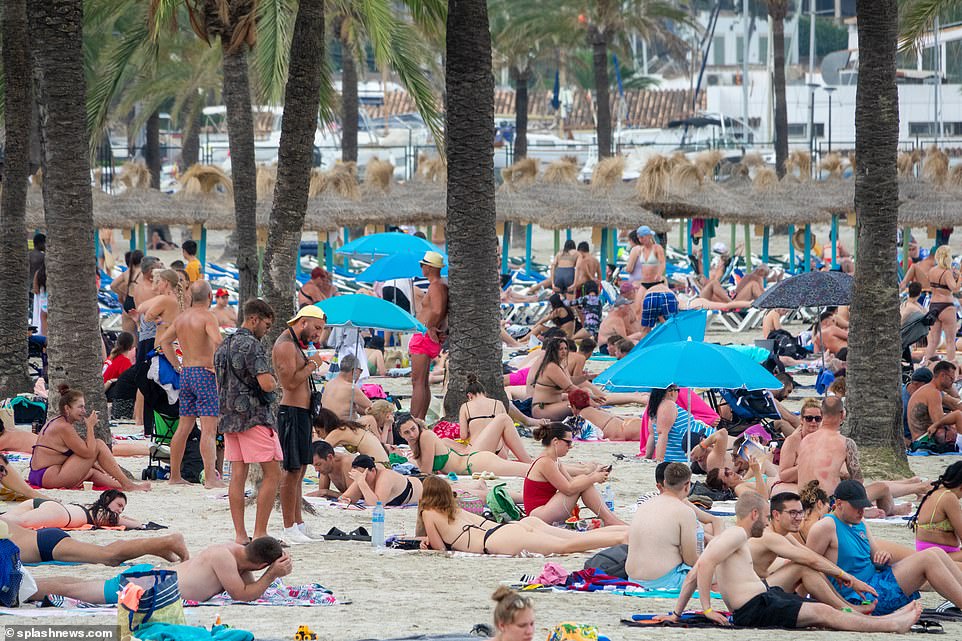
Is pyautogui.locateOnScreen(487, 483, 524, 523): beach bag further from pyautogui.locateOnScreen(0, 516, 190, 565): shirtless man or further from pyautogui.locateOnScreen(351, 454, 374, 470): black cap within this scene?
pyautogui.locateOnScreen(0, 516, 190, 565): shirtless man

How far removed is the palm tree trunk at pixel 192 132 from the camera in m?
36.8

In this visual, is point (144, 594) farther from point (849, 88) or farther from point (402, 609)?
point (849, 88)

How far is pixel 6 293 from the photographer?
1387 centimetres

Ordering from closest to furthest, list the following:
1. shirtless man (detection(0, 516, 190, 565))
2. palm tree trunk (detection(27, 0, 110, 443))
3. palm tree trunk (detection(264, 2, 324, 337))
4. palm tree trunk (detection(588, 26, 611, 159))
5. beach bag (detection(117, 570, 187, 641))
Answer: beach bag (detection(117, 570, 187, 641)) < shirtless man (detection(0, 516, 190, 565)) < palm tree trunk (detection(264, 2, 324, 337)) < palm tree trunk (detection(27, 0, 110, 443)) < palm tree trunk (detection(588, 26, 611, 159))

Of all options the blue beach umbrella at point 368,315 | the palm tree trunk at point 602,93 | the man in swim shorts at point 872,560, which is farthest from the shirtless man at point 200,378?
the palm tree trunk at point 602,93

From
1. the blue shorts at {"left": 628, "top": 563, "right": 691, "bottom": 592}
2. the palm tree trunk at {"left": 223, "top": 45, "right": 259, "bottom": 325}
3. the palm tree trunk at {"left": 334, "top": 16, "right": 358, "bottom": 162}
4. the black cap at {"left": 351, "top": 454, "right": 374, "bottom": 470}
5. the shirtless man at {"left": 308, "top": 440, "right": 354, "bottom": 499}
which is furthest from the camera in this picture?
the palm tree trunk at {"left": 334, "top": 16, "right": 358, "bottom": 162}

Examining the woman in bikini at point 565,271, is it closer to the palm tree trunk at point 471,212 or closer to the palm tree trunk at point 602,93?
the palm tree trunk at point 471,212

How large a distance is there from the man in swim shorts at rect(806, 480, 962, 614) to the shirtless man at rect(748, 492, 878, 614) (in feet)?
0.32

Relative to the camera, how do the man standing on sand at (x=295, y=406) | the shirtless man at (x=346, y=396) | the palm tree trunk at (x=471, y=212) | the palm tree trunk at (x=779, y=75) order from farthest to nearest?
1. the palm tree trunk at (x=779, y=75)
2. the palm tree trunk at (x=471, y=212)
3. the shirtless man at (x=346, y=396)
4. the man standing on sand at (x=295, y=406)

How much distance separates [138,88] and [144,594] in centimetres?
2774

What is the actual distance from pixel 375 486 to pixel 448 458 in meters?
1.27

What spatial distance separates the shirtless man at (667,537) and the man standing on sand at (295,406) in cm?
204

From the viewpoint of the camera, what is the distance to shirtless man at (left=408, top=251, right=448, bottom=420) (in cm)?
1370

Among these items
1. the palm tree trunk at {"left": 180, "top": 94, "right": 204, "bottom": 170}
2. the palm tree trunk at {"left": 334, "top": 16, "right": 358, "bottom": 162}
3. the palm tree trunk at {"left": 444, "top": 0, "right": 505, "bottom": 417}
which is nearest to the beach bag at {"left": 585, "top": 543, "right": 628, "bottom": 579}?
the palm tree trunk at {"left": 444, "top": 0, "right": 505, "bottom": 417}
